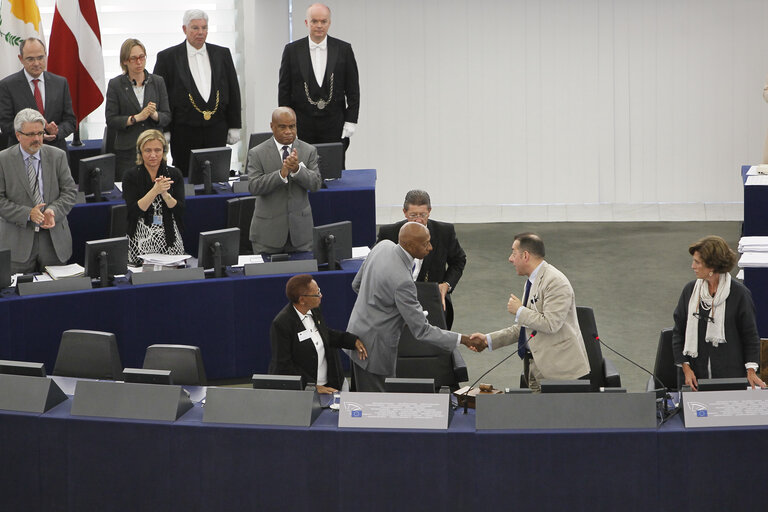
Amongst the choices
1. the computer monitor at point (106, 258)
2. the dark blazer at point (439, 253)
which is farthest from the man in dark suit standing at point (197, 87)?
the dark blazer at point (439, 253)

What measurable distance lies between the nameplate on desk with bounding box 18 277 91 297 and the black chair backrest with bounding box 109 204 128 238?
3.51ft

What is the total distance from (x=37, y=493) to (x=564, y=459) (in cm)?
228

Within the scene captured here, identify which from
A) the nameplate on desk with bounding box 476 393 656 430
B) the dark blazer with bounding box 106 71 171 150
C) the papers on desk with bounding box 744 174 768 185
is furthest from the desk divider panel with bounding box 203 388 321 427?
the papers on desk with bounding box 744 174 768 185

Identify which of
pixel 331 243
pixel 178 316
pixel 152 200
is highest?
pixel 152 200

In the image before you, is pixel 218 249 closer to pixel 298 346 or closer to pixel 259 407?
pixel 298 346

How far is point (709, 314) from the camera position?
18.4 feet

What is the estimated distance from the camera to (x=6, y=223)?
7.37m

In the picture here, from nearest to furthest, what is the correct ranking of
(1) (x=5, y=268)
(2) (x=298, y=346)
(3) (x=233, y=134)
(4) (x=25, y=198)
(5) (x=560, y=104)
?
1. (2) (x=298, y=346)
2. (1) (x=5, y=268)
3. (4) (x=25, y=198)
4. (3) (x=233, y=134)
5. (5) (x=560, y=104)

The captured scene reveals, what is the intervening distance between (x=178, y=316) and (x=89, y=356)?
141 cm

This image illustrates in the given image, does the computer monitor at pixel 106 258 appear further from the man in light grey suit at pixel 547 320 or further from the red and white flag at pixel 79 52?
the red and white flag at pixel 79 52

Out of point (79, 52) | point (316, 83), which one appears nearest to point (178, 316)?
point (316, 83)

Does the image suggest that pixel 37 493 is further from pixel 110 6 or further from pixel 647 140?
pixel 647 140

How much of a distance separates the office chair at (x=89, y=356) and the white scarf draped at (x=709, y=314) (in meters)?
2.89

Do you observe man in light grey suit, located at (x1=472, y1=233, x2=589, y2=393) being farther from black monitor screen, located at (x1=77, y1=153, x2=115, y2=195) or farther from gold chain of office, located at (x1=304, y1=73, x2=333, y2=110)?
gold chain of office, located at (x1=304, y1=73, x2=333, y2=110)
